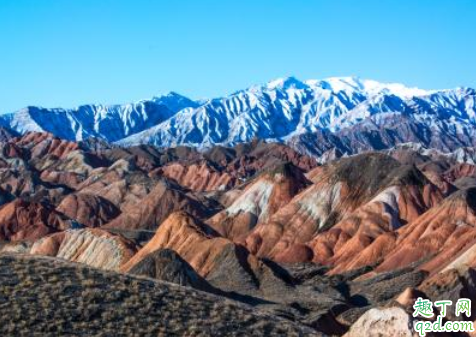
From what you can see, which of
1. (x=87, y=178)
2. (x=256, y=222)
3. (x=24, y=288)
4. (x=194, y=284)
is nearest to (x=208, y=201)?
(x=256, y=222)

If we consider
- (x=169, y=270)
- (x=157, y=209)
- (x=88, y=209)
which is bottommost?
(x=157, y=209)

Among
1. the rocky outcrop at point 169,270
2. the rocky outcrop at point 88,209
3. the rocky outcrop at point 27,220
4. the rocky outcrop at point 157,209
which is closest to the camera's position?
the rocky outcrop at point 169,270

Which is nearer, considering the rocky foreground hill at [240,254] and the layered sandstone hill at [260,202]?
the rocky foreground hill at [240,254]

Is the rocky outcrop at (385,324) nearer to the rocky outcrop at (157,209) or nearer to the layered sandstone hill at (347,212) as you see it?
the layered sandstone hill at (347,212)

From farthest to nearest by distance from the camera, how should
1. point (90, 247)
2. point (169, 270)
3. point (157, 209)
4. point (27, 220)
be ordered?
1. point (157, 209)
2. point (27, 220)
3. point (90, 247)
4. point (169, 270)

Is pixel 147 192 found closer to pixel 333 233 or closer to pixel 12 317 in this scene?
pixel 333 233

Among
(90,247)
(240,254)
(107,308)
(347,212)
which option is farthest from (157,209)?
(107,308)

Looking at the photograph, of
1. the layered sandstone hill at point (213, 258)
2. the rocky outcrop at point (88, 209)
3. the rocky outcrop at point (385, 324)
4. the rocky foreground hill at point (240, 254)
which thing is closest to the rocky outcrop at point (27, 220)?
the rocky foreground hill at point (240, 254)

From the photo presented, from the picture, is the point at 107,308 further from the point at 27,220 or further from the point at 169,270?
the point at 27,220

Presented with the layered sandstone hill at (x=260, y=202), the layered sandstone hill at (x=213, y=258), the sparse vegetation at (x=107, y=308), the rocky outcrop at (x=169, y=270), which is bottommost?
the layered sandstone hill at (x=260, y=202)
